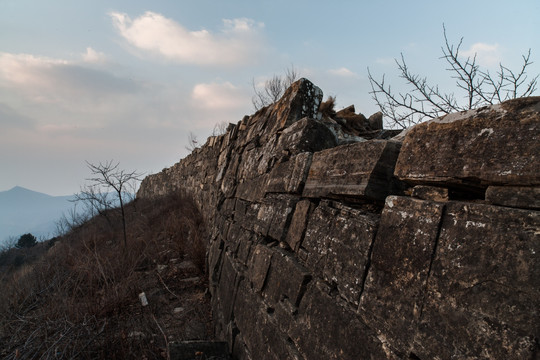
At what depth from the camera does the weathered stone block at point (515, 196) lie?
34.6 inches

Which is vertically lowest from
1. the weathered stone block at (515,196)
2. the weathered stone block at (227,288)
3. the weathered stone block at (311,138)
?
the weathered stone block at (227,288)

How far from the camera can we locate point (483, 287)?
2.94 feet

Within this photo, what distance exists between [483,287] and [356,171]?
2.68ft

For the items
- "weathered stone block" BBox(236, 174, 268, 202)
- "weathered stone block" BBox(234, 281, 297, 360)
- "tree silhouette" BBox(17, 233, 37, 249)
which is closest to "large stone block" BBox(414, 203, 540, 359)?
"weathered stone block" BBox(234, 281, 297, 360)

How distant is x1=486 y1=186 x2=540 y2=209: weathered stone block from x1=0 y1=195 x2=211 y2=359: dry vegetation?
2.51 metres

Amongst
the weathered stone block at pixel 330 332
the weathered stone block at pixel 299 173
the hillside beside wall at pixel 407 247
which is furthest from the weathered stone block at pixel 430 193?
the weathered stone block at pixel 299 173

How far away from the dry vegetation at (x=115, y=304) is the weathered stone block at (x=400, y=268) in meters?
1.99

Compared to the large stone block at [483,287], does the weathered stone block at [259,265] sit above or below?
below

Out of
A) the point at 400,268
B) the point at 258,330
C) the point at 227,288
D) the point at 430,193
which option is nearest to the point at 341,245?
the point at 400,268

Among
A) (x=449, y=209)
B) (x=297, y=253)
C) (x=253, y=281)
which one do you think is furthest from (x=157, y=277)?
(x=449, y=209)

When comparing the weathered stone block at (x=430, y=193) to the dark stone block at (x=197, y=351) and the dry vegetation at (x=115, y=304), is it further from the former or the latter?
the dry vegetation at (x=115, y=304)

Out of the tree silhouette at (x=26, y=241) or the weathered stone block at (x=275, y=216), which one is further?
the tree silhouette at (x=26, y=241)

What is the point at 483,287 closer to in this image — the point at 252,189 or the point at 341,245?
the point at 341,245

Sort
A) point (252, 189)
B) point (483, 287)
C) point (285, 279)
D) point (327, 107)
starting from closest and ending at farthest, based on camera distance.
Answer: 1. point (483, 287)
2. point (285, 279)
3. point (252, 189)
4. point (327, 107)
